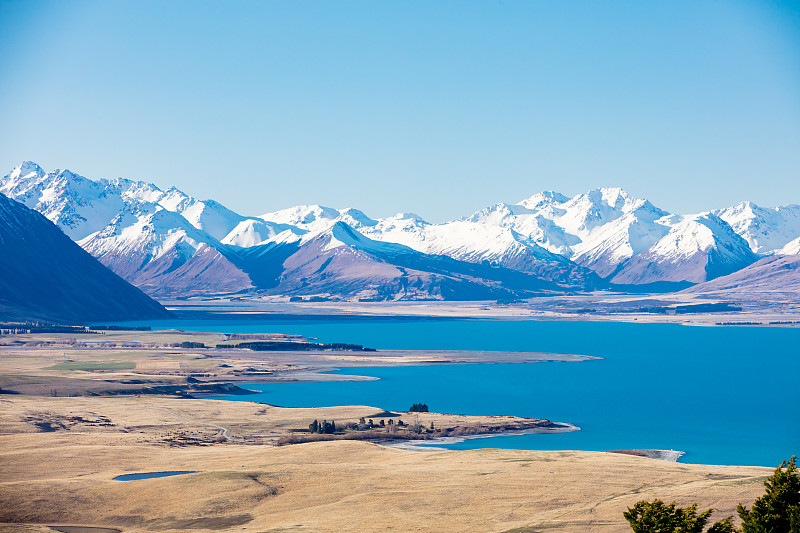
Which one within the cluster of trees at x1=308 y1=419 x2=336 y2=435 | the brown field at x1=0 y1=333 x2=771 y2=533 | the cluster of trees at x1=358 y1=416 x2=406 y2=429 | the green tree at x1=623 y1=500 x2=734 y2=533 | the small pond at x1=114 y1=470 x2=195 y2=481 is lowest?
the cluster of trees at x1=358 y1=416 x2=406 y2=429

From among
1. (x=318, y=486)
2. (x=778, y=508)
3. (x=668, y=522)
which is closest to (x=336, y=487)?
(x=318, y=486)

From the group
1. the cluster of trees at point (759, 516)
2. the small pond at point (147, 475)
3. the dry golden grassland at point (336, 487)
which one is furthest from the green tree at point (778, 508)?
the small pond at point (147, 475)

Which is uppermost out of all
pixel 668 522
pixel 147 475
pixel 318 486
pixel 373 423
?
pixel 668 522

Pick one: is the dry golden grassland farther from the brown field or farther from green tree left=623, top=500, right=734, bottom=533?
green tree left=623, top=500, right=734, bottom=533

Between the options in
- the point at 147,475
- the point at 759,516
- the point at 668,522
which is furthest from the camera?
the point at 147,475

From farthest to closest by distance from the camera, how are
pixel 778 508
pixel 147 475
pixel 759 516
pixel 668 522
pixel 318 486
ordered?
pixel 147 475 → pixel 318 486 → pixel 759 516 → pixel 778 508 → pixel 668 522

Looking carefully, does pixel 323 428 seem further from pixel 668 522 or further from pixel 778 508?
pixel 778 508

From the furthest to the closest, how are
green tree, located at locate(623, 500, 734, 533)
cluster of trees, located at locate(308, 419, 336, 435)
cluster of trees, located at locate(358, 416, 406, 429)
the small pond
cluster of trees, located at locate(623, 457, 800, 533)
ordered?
cluster of trees, located at locate(358, 416, 406, 429) → cluster of trees, located at locate(308, 419, 336, 435) → the small pond → cluster of trees, located at locate(623, 457, 800, 533) → green tree, located at locate(623, 500, 734, 533)

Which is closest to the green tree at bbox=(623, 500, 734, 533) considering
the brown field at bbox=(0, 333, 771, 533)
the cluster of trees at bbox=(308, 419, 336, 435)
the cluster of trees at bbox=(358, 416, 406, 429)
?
the brown field at bbox=(0, 333, 771, 533)

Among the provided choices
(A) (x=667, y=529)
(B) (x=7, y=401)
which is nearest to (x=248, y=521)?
(A) (x=667, y=529)

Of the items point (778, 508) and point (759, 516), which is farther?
point (759, 516)

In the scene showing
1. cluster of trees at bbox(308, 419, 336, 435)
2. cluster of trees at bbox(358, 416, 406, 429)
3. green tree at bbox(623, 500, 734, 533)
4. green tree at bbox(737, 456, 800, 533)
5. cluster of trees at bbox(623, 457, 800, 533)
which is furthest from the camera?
cluster of trees at bbox(358, 416, 406, 429)

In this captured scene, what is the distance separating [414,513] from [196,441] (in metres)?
51.3

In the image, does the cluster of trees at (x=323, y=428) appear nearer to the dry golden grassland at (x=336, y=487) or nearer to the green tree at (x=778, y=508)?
the dry golden grassland at (x=336, y=487)
